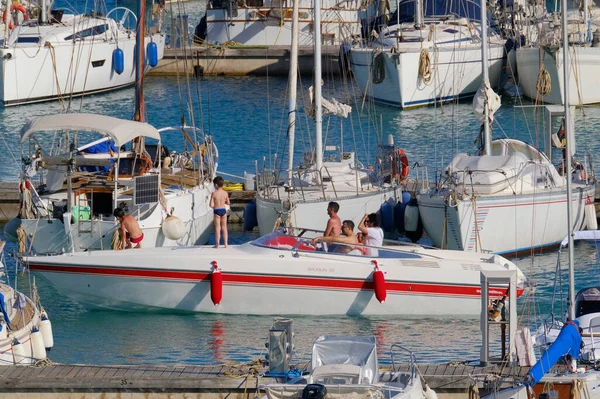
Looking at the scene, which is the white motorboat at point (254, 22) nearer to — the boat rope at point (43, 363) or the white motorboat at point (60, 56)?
the white motorboat at point (60, 56)

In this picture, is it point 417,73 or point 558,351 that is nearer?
point 558,351

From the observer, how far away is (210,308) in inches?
920

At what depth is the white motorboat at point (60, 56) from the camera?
156 feet

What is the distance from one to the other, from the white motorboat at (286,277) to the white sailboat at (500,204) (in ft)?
11.8

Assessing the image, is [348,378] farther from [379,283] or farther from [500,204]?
[500,204]

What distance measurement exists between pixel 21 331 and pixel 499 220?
35.5ft

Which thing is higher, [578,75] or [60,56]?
[60,56]

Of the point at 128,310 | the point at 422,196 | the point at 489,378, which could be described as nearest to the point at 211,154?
the point at 422,196

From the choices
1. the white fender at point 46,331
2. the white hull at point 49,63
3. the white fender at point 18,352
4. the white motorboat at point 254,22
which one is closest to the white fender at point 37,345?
the white fender at point 18,352

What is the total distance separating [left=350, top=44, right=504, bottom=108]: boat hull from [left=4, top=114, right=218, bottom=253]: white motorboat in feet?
59.2

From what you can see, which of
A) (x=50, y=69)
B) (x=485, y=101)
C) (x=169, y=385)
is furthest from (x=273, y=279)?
(x=50, y=69)

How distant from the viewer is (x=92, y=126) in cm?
2583

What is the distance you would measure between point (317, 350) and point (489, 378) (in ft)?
6.61

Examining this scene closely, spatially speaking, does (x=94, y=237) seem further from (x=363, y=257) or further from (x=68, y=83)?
(x=68, y=83)
